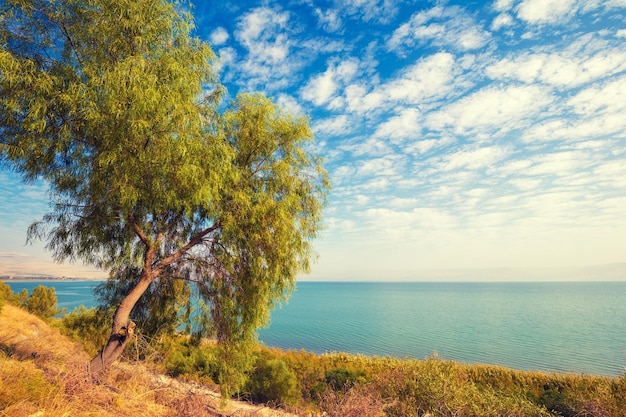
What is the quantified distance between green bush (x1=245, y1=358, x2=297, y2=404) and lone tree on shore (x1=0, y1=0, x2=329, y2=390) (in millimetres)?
12694

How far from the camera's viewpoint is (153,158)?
6.58 m

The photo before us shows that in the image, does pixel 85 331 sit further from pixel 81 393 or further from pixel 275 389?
pixel 81 393

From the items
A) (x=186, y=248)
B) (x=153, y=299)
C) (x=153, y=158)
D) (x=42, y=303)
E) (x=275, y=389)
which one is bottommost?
(x=275, y=389)

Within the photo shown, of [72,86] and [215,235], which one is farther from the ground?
[72,86]

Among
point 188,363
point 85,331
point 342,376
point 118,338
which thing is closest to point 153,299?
point 118,338

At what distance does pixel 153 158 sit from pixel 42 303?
92.0 feet

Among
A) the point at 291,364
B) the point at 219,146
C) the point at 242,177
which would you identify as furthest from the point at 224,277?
the point at 291,364

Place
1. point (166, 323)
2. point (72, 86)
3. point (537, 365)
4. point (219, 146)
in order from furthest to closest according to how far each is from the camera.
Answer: point (537, 365), point (166, 323), point (219, 146), point (72, 86)

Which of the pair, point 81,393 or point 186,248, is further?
point 186,248

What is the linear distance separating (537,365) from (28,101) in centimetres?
4823

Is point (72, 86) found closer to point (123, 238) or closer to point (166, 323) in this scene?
point (123, 238)

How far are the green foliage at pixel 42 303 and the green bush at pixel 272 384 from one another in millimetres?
18159

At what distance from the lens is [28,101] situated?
595 cm

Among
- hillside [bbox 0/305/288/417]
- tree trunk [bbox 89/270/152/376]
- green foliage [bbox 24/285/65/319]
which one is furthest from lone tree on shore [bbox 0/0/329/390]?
green foliage [bbox 24/285/65/319]
